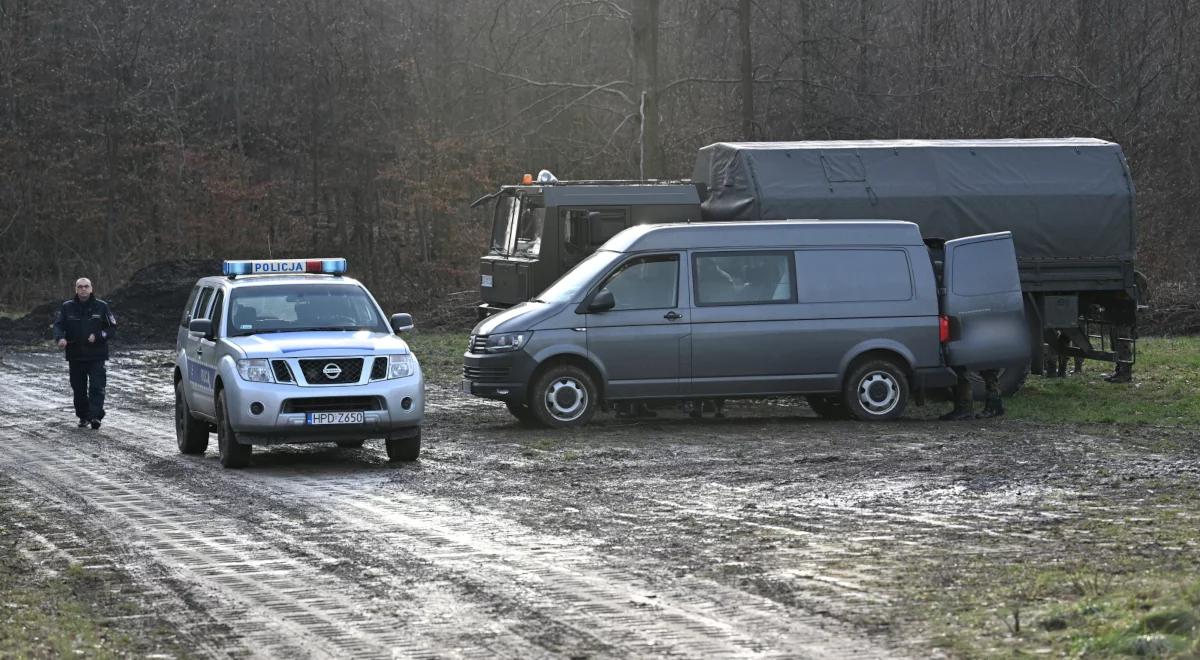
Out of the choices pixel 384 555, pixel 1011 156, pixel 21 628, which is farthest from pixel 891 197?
pixel 21 628

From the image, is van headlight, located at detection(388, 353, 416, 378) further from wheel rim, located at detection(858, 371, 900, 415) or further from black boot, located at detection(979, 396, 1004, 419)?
black boot, located at detection(979, 396, 1004, 419)

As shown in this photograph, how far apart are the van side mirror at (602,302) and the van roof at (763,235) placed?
63cm

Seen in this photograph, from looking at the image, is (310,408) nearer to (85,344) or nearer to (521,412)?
(521,412)

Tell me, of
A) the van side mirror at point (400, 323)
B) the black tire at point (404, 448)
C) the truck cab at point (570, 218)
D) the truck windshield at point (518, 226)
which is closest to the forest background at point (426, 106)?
the truck windshield at point (518, 226)

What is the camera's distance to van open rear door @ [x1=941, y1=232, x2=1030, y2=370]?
58.0 feet

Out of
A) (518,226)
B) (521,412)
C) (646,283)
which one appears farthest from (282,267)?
(518,226)

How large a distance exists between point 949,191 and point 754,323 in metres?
4.47

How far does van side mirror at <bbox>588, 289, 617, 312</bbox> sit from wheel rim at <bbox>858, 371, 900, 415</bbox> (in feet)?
9.72

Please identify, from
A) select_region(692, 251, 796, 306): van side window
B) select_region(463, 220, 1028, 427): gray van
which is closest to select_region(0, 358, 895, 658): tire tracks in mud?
select_region(463, 220, 1028, 427): gray van

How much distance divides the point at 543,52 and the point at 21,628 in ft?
125

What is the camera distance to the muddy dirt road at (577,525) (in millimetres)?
7617

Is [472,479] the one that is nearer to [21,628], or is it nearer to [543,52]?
[21,628]

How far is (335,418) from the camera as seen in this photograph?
14102mm

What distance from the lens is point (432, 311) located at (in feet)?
117
